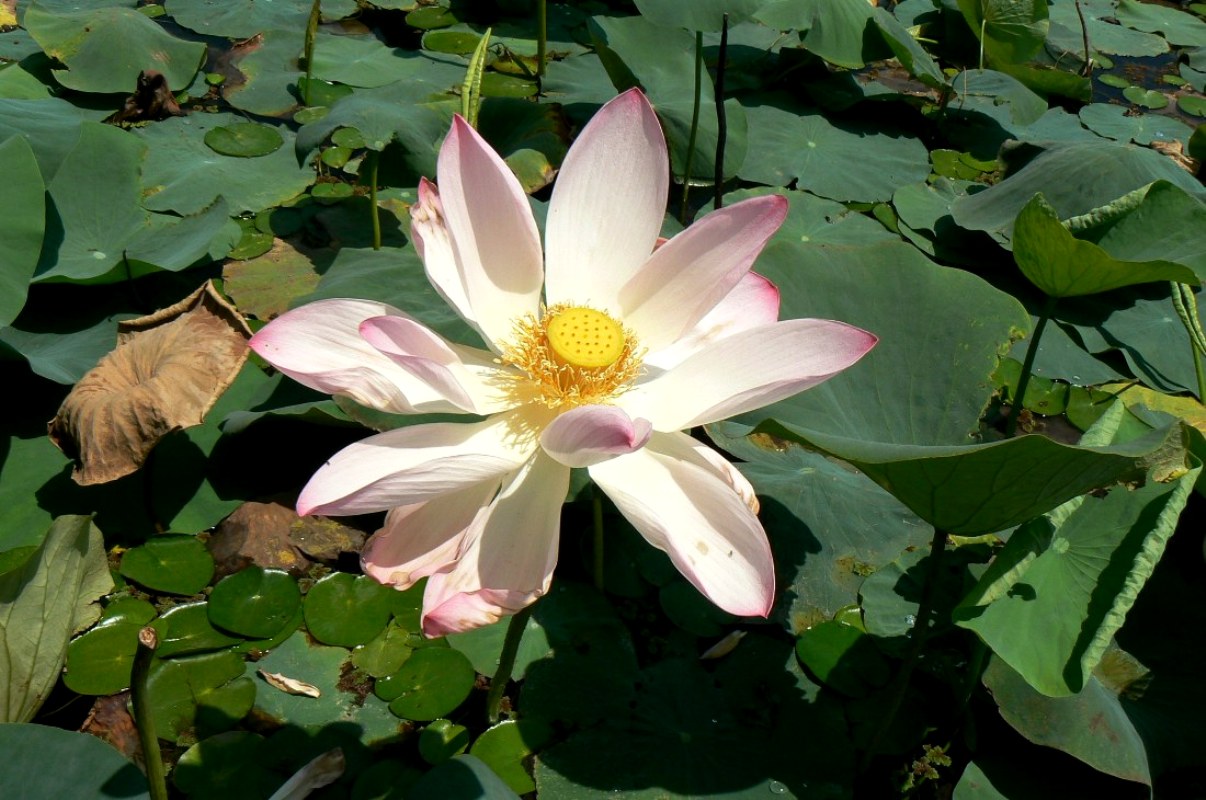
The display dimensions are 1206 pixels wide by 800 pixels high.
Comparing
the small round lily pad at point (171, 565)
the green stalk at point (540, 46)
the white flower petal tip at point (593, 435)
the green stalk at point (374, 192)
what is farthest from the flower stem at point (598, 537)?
the green stalk at point (540, 46)

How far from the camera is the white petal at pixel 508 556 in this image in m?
1.24

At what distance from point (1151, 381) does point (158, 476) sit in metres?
2.77

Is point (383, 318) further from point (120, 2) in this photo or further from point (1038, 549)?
point (120, 2)

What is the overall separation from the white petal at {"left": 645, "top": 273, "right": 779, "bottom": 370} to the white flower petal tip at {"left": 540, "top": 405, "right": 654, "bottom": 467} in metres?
0.32

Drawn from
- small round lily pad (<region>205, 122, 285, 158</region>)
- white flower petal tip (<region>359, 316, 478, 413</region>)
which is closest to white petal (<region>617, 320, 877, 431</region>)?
white flower petal tip (<region>359, 316, 478, 413</region>)

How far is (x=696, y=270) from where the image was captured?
1.50 meters

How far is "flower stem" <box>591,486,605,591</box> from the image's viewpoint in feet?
6.46

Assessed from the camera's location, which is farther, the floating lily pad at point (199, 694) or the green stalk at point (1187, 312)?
the green stalk at point (1187, 312)

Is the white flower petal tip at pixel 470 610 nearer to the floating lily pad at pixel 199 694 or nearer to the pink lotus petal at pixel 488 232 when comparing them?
the pink lotus petal at pixel 488 232

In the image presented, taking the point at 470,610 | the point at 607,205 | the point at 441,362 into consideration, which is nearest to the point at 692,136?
the point at 607,205

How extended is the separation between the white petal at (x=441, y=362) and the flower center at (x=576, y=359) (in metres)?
0.04

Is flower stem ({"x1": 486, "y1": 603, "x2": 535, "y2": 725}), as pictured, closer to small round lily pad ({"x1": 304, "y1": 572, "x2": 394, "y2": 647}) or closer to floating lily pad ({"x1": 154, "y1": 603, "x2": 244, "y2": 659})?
small round lily pad ({"x1": 304, "y1": 572, "x2": 394, "y2": 647})

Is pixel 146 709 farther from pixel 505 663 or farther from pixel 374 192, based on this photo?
pixel 374 192

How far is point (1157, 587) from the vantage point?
2.14 meters
